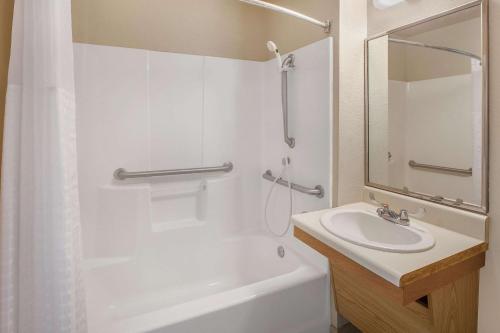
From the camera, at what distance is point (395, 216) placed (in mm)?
1261

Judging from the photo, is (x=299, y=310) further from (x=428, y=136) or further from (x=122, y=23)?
(x=122, y=23)

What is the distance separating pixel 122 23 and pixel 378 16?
1522 millimetres

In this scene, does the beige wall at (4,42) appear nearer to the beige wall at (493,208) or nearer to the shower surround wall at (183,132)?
the shower surround wall at (183,132)

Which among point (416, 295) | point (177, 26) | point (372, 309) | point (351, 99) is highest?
point (177, 26)

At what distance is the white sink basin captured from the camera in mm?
1025

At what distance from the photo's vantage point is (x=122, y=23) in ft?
5.69

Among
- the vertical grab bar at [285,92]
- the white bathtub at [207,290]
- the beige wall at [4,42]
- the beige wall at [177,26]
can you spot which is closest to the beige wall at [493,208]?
the white bathtub at [207,290]

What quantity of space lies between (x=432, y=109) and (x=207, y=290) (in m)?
1.75

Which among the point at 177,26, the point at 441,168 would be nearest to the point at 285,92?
the point at 177,26

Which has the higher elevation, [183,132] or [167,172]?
A: [183,132]

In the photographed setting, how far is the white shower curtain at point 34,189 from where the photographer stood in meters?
0.82

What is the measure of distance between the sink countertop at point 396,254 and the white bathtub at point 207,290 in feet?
1.36

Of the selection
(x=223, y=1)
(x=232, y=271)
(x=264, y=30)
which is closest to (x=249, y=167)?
(x=232, y=271)

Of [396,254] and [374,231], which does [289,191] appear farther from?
[396,254]
